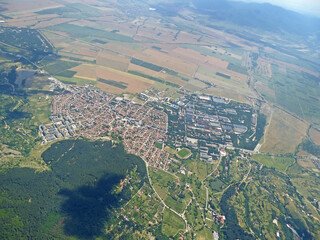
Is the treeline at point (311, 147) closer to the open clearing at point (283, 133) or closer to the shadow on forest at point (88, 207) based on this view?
the open clearing at point (283, 133)

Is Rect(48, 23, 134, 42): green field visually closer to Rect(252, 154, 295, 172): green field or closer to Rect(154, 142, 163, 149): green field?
Rect(154, 142, 163, 149): green field

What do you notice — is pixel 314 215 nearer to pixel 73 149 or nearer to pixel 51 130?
pixel 73 149

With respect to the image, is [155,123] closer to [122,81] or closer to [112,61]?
[122,81]

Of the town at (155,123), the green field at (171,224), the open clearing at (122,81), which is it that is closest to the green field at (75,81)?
the town at (155,123)

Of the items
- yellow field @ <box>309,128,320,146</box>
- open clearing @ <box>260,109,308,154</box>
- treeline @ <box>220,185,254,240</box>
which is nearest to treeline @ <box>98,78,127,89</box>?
open clearing @ <box>260,109,308,154</box>

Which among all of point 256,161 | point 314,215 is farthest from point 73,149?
point 314,215

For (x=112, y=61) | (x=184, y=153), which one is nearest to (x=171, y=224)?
(x=184, y=153)
